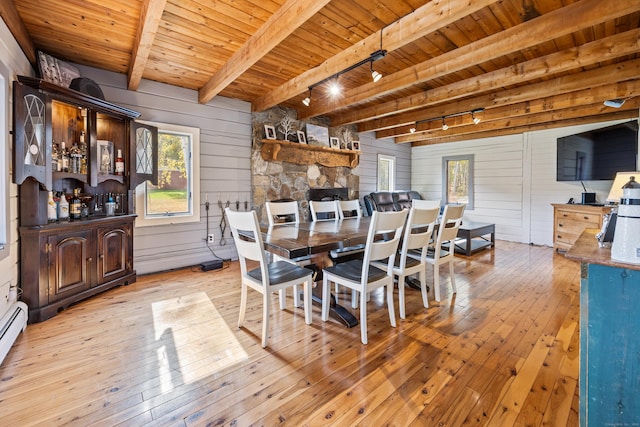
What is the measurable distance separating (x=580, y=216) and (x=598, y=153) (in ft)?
3.57

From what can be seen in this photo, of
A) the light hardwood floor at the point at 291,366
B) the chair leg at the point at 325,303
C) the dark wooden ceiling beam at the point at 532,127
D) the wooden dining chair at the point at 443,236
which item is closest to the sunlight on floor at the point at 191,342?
the light hardwood floor at the point at 291,366

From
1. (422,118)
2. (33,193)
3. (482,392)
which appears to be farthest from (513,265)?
(33,193)

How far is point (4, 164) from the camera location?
2.23 m

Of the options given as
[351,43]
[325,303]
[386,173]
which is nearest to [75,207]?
[325,303]

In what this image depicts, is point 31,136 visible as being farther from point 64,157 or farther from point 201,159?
point 201,159

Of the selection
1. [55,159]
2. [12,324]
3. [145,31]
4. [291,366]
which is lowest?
[291,366]

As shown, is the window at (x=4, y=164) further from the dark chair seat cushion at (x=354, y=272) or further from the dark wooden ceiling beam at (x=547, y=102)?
the dark wooden ceiling beam at (x=547, y=102)

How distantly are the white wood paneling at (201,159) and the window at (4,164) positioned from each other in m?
1.38

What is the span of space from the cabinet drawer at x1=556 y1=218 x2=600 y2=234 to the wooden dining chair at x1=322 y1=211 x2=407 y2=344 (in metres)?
4.29

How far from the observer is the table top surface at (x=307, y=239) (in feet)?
6.70

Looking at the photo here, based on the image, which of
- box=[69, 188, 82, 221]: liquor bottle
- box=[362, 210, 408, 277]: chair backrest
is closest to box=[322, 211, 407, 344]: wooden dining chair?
box=[362, 210, 408, 277]: chair backrest

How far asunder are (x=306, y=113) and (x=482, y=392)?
4645 mm

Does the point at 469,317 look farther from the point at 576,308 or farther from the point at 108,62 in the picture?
the point at 108,62

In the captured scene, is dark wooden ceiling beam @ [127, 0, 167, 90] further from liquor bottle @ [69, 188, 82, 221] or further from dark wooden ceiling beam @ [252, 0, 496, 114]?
dark wooden ceiling beam @ [252, 0, 496, 114]
